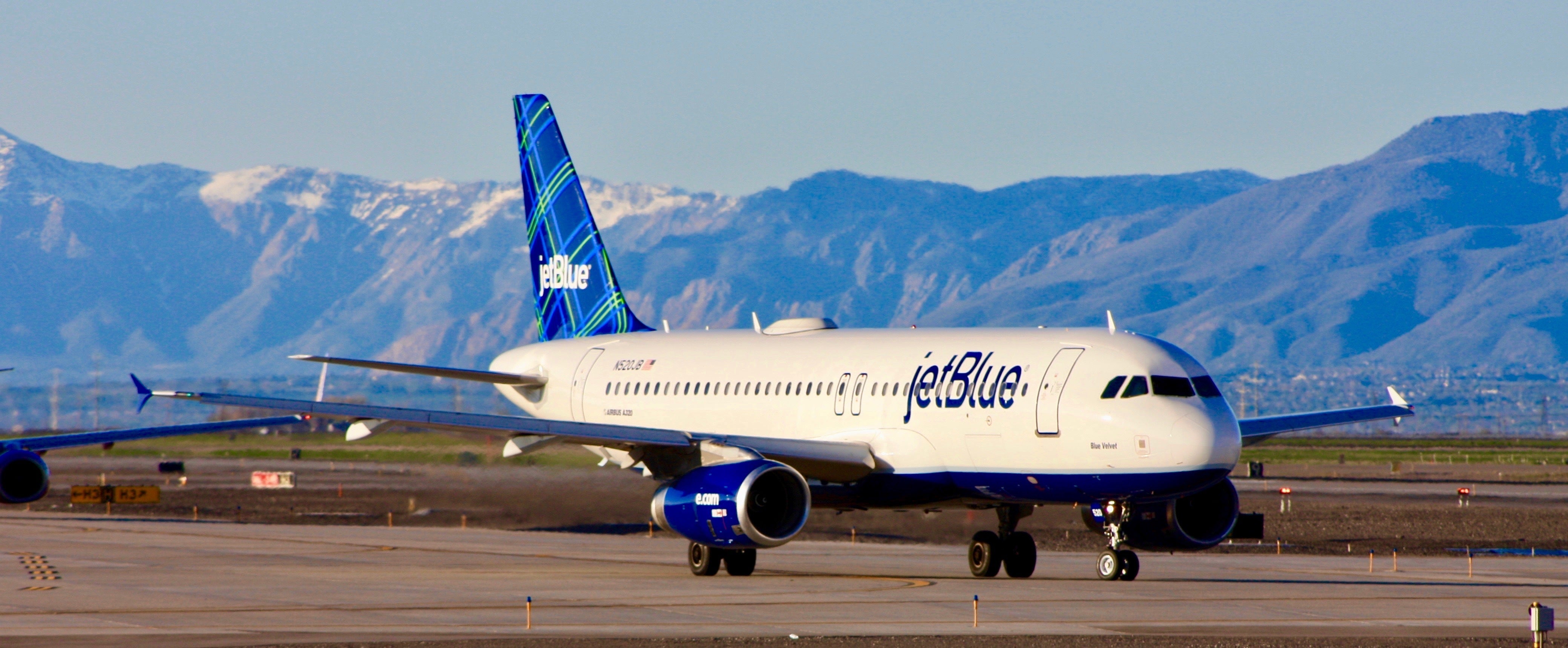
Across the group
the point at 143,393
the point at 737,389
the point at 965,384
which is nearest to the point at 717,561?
the point at 737,389

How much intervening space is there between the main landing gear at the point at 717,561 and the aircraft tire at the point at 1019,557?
174 inches

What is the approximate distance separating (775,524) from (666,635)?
23.1 ft

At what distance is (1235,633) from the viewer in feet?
79.6

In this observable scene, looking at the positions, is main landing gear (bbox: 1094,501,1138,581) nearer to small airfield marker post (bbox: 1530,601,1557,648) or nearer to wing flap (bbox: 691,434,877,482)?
wing flap (bbox: 691,434,877,482)

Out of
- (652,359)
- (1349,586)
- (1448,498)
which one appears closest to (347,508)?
(652,359)

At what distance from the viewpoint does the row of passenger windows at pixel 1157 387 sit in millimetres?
29875

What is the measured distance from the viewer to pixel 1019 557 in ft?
109

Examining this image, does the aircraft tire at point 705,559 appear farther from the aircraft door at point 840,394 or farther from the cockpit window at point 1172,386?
the cockpit window at point 1172,386

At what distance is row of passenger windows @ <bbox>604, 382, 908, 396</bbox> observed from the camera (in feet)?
110

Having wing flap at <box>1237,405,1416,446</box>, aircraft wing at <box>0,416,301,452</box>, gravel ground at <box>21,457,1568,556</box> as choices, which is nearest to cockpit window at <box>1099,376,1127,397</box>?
wing flap at <box>1237,405,1416,446</box>

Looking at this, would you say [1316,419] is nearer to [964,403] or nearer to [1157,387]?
[1157,387]

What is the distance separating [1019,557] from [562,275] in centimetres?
1593

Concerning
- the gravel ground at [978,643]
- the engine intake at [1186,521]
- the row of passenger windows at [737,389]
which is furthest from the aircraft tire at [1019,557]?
the gravel ground at [978,643]

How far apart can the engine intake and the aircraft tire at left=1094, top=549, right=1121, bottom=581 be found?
373mm
